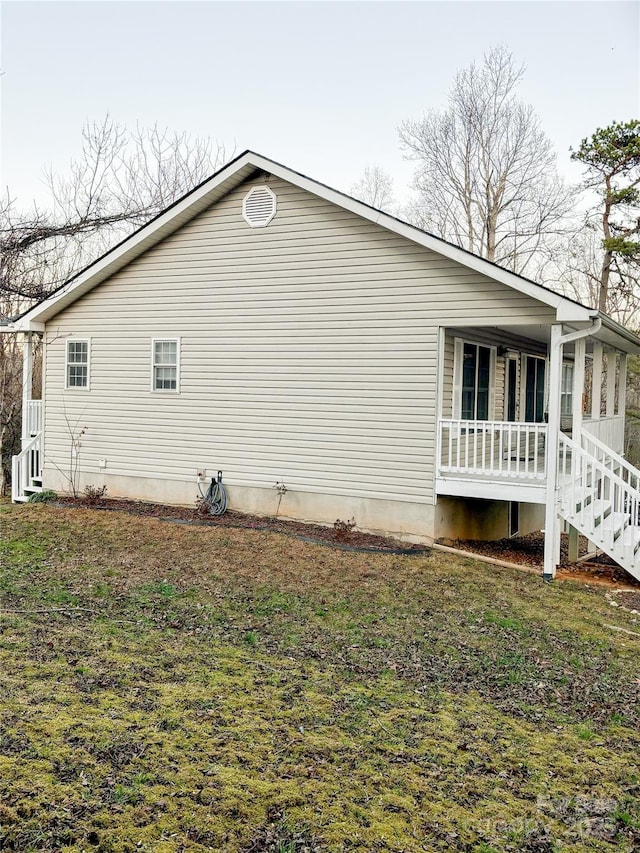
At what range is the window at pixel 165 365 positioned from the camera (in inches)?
534

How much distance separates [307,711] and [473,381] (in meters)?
8.40

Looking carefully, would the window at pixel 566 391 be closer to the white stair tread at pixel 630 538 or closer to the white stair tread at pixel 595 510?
the white stair tread at pixel 595 510

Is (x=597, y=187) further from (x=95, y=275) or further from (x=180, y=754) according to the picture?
(x=180, y=754)

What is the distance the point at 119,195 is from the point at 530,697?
27510 millimetres

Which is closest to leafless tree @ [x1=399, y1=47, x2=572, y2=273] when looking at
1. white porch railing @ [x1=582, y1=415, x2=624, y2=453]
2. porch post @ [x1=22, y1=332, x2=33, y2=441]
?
white porch railing @ [x1=582, y1=415, x2=624, y2=453]

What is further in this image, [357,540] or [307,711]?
[357,540]

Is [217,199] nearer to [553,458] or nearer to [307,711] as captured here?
[553,458]

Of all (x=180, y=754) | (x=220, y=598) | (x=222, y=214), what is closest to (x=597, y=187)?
(x=222, y=214)

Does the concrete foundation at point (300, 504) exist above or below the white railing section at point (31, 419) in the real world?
below

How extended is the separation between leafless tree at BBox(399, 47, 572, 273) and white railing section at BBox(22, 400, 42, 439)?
63.3ft

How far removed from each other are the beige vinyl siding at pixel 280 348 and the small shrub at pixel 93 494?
432 mm

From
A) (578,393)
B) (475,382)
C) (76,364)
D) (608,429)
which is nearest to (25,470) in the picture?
(76,364)

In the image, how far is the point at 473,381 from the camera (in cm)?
1256

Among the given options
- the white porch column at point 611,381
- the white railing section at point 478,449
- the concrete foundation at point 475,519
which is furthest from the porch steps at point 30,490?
the white porch column at point 611,381
